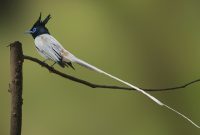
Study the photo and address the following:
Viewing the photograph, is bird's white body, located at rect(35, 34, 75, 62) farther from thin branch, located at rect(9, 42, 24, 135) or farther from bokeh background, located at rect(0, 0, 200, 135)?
bokeh background, located at rect(0, 0, 200, 135)

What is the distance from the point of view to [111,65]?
1.56 m

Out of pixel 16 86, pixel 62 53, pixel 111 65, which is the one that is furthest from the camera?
pixel 111 65

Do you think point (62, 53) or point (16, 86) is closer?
point (16, 86)

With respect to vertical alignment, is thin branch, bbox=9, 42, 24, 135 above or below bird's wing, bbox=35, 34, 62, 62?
below

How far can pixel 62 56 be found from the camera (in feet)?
2.52

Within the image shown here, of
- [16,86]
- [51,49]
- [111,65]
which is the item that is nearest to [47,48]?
[51,49]

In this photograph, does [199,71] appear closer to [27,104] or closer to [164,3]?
[164,3]

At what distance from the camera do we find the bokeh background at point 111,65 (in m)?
1.54

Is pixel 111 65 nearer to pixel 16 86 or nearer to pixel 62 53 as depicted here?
pixel 62 53

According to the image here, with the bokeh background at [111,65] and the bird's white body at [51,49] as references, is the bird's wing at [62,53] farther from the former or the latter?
the bokeh background at [111,65]

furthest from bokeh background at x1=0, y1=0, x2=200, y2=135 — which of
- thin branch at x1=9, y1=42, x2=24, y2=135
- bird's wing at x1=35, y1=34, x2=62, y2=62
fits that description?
thin branch at x1=9, y1=42, x2=24, y2=135

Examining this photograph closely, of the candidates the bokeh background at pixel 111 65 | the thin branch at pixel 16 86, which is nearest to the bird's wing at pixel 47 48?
the thin branch at pixel 16 86

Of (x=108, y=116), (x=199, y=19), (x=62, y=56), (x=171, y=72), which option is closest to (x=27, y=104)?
(x=108, y=116)

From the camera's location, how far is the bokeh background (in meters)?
1.54
